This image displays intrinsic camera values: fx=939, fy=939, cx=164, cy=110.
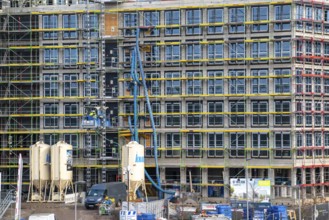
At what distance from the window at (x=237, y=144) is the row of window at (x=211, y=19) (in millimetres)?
11840

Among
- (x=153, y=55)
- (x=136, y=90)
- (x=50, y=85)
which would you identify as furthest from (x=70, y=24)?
(x=136, y=90)

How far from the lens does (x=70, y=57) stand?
11125cm

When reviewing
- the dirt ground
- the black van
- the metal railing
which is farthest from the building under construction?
the metal railing

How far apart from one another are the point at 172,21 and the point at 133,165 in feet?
62.5

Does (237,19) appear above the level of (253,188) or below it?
above

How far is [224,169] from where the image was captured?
105062 mm

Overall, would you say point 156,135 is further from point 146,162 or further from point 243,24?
point 243,24

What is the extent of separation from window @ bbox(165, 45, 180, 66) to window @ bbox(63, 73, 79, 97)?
445 inches

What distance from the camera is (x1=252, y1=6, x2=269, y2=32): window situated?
10525cm

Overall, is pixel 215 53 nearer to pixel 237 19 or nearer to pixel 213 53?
pixel 213 53

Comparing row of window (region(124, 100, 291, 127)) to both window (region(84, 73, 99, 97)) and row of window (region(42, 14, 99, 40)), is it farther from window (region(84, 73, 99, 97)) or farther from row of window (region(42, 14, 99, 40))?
row of window (region(42, 14, 99, 40))

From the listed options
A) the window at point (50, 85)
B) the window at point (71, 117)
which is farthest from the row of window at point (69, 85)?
the window at point (71, 117)

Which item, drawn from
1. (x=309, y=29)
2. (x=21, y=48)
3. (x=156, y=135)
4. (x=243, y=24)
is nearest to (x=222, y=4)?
(x=243, y=24)

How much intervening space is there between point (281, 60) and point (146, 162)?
63.4 feet
